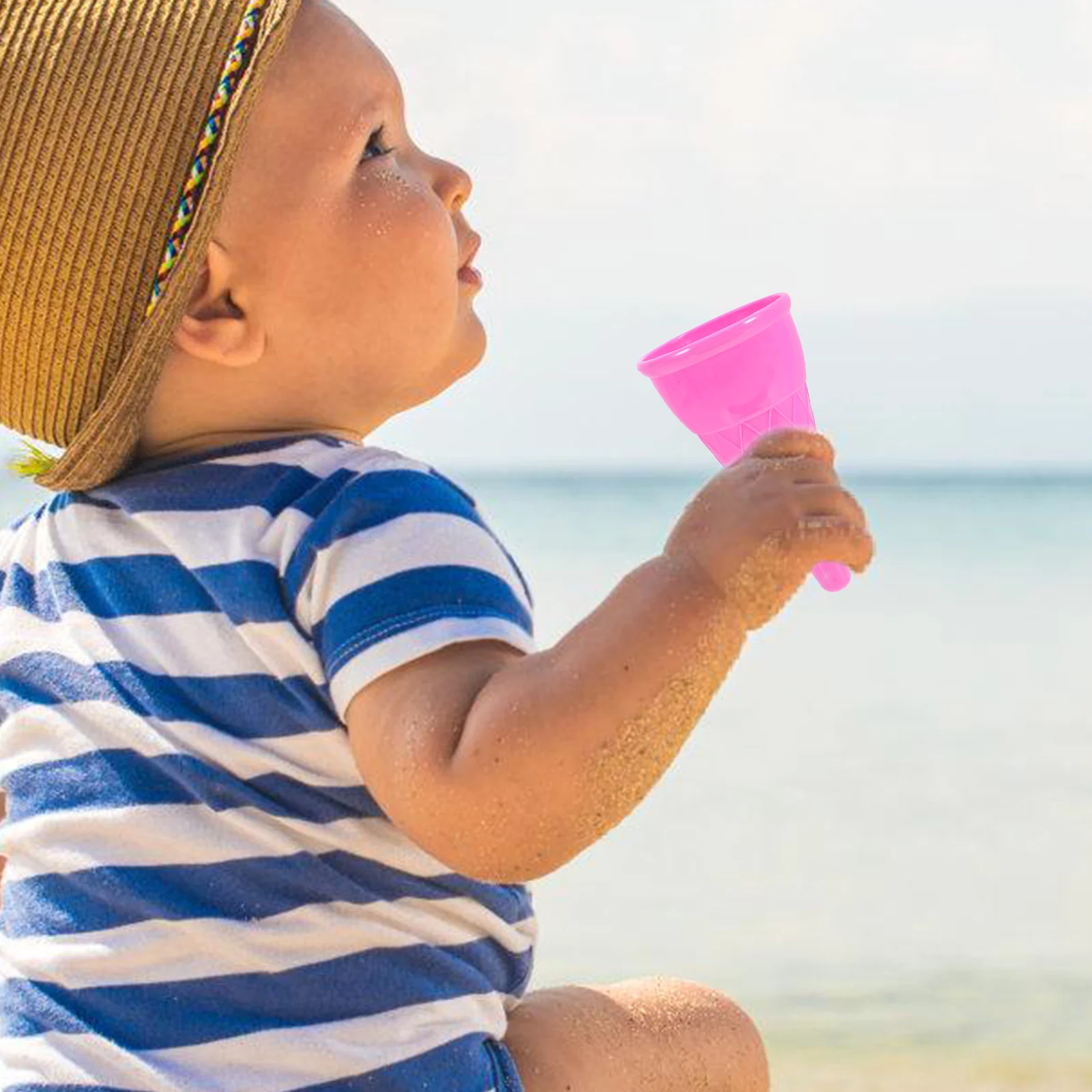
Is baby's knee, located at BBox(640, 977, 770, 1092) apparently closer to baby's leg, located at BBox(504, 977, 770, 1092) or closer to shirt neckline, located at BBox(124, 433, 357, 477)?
baby's leg, located at BBox(504, 977, 770, 1092)

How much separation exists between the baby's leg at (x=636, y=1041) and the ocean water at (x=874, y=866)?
0.72 metres

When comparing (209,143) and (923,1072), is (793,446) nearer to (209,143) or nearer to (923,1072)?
(209,143)

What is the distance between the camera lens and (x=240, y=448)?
4.42ft

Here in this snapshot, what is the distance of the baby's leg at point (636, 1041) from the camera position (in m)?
1.32

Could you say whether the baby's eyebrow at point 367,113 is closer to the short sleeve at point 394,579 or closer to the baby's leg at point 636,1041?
the short sleeve at point 394,579

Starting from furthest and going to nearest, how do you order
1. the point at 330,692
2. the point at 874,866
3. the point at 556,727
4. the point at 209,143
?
1. the point at 874,866
2. the point at 209,143
3. the point at 330,692
4. the point at 556,727

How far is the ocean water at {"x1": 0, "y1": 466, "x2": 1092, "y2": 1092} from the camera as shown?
334cm

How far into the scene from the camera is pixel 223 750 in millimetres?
1240

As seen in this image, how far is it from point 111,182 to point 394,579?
1.18 feet

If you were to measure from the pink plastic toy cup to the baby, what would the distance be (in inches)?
6.3

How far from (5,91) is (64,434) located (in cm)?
23

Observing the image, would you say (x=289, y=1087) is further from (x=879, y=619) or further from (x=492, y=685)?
(x=879, y=619)

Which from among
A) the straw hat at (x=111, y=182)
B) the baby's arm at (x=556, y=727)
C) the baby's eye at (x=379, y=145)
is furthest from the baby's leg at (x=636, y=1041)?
the baby's eye at (x=379, y=145)

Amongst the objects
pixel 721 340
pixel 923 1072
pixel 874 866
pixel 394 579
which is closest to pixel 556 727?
pixel 394 579
